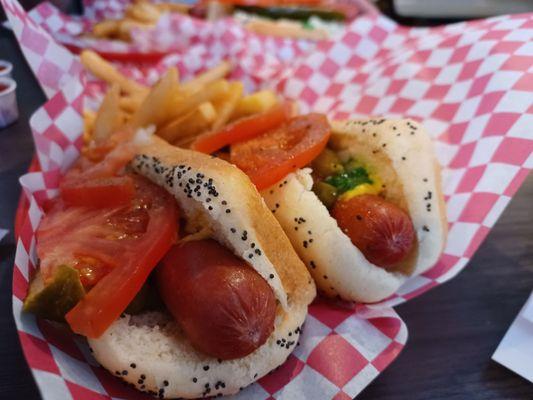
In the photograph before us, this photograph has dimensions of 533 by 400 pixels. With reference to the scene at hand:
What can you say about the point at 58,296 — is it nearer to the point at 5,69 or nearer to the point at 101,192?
the point at 101,192

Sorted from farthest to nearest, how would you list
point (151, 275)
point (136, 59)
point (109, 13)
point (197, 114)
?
point (109, 13) < point (136, 59) < point (197, 114) < point (151, 275)

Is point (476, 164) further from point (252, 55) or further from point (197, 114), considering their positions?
point (252, 55)

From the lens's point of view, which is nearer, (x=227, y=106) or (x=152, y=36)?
(x=227, y=106)

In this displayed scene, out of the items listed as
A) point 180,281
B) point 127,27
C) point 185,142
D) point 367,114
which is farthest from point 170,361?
point 127,27

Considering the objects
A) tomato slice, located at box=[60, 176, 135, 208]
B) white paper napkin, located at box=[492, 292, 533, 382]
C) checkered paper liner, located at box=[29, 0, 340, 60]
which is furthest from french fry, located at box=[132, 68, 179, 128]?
white paper napkin, located at box=[492, 292, 533, 382]

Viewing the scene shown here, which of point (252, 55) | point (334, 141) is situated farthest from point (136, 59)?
point (334, 141)

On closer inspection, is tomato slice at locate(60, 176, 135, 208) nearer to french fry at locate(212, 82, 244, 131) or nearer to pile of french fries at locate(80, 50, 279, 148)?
pile of french fries at locate(80, 50, 279, 148)

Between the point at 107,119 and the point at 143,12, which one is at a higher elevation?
the point at 143,12
